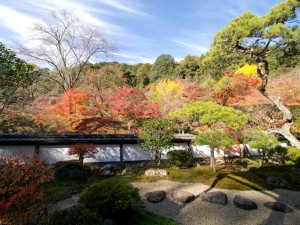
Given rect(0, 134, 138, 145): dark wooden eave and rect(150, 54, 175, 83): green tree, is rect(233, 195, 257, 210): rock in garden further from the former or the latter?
rect(150, 54, 175, 83): green tree

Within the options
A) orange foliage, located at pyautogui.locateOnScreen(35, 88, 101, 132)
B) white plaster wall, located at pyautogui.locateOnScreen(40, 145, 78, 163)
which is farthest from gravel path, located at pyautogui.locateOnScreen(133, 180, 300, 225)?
orange foliage, located at pyautogui.locateOnScreen(35, 88, 101, 132)

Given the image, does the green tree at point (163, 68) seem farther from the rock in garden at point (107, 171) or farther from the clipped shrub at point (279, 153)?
the rock in garden at point (107, 171)

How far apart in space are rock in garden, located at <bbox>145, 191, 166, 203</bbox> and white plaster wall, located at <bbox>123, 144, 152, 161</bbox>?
6871mm

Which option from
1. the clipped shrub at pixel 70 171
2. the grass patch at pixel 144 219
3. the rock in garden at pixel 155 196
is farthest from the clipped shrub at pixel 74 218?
the clipped shrub at pixel 70 171

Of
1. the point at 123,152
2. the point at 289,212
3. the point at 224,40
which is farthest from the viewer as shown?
the point at 123,152

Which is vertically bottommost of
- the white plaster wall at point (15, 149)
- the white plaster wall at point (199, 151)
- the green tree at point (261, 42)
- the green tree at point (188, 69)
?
the white plaster wall at point (199, 151)

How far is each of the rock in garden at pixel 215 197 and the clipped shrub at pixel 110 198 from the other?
3334 mm

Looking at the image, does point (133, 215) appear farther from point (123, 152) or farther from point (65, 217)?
point (123, 152)

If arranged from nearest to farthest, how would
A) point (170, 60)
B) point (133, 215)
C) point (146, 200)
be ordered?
point (133, 215), point (146, 200), point (170, 60)

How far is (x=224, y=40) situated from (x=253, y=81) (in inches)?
579

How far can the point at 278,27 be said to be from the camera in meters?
8.95

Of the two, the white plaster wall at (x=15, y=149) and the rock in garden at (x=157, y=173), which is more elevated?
the white plaster wall at (x=15, y=149)

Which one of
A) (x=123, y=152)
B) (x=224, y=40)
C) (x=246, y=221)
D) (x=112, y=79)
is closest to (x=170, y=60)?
(x=112, y=79)

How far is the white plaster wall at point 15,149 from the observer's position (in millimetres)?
12948
